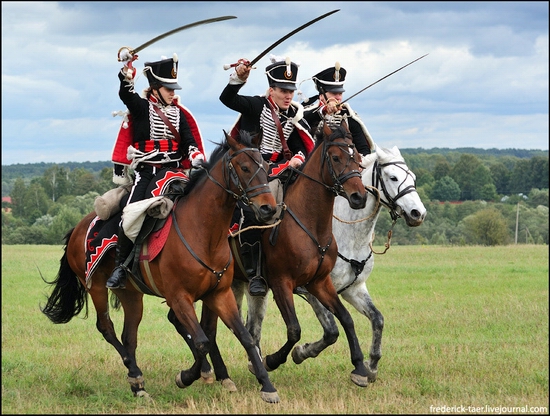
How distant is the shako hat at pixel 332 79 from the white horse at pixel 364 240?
51.5 inches

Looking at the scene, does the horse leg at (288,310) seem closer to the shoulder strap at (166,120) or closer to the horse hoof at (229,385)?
the horse hoof at (229,385)

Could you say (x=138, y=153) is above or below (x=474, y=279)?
above

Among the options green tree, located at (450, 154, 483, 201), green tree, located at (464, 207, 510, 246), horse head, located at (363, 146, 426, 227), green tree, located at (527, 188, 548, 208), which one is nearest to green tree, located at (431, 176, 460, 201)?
green tree, located at (450, 154, 483, 201)

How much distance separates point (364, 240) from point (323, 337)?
147cm

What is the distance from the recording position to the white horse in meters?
10.2

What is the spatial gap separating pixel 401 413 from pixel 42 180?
68.7m

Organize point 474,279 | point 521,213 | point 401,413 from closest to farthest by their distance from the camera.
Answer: point 401,413 → point 474,279 → point 521,213

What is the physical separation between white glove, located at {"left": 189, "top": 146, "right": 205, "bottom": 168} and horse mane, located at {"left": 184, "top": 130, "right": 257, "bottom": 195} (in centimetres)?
9

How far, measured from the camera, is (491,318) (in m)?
15.5

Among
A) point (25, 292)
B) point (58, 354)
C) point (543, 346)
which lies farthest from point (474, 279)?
point (58, 354)

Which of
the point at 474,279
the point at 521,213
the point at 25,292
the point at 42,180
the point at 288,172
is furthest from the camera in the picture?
the point at 42,180

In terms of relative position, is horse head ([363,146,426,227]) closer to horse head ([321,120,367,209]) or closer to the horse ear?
horse head ([321,120,367,209])

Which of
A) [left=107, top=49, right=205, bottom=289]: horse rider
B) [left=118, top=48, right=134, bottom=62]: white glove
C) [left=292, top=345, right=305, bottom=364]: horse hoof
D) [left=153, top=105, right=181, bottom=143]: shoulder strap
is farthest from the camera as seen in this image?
[left=292, top=345, right=305, bottom=364]: horse hoof

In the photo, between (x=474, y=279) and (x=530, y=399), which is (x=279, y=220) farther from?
(x=474, y=279)
